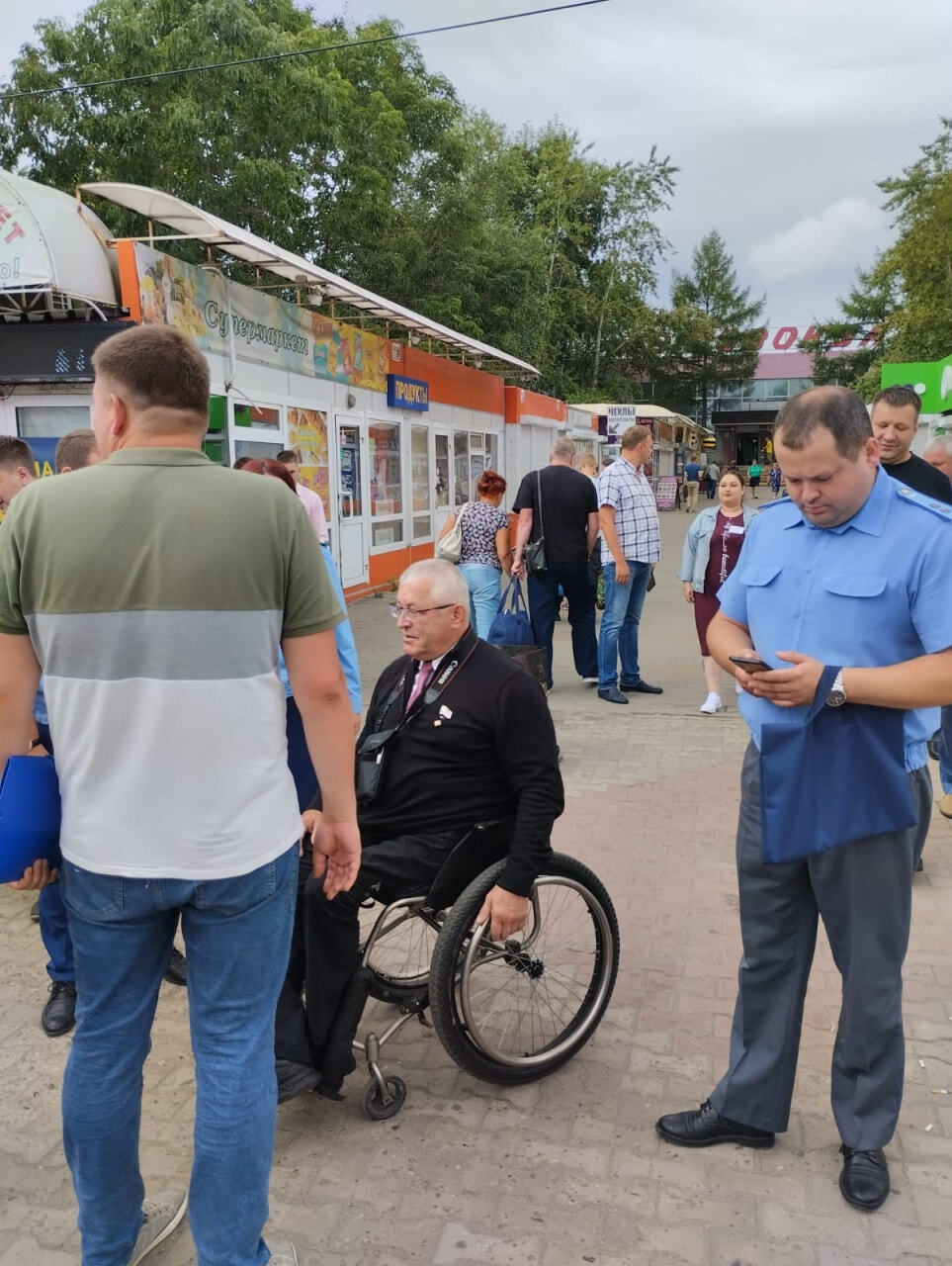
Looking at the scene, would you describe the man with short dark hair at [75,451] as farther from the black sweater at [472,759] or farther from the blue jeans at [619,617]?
the blue jeans at [619,617]

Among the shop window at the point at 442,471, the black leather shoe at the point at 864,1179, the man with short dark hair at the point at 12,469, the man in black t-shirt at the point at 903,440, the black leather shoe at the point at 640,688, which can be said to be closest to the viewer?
the black leather shoe at the point at 864,1179

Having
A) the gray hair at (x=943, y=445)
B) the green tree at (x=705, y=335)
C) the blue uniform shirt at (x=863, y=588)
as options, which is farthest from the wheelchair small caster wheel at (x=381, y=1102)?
the green tree at (x=705, y=335)

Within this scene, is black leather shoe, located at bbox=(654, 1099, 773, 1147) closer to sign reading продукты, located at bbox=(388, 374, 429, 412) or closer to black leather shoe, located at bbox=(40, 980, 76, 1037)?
black leather shoe, located at bbox=(40, 980, 76, 1037)

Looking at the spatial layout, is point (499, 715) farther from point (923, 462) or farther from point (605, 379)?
point (605, 379)

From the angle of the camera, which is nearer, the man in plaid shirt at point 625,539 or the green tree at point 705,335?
the man in plaid shirt at point 625,539

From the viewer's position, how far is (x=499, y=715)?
2.68 metres

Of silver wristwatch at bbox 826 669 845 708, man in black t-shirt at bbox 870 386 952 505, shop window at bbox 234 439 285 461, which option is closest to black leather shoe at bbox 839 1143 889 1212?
silver wristwatch at bbox 826 669 845 708

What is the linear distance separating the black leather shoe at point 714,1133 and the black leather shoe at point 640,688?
519cm

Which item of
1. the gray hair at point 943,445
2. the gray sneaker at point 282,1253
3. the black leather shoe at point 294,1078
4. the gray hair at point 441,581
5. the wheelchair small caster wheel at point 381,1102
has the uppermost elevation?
the gray hair at point 943,445

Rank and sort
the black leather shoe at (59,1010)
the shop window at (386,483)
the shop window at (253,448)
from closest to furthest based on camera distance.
→ the black leather shoe at (59,1010)
the shop window at (253,448)
the shop window at (386,483)

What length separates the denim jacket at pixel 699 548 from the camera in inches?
242

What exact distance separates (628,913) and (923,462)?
236 centimetres

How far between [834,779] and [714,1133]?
1.05m

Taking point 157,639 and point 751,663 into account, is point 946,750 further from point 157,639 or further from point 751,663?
point 157,639
